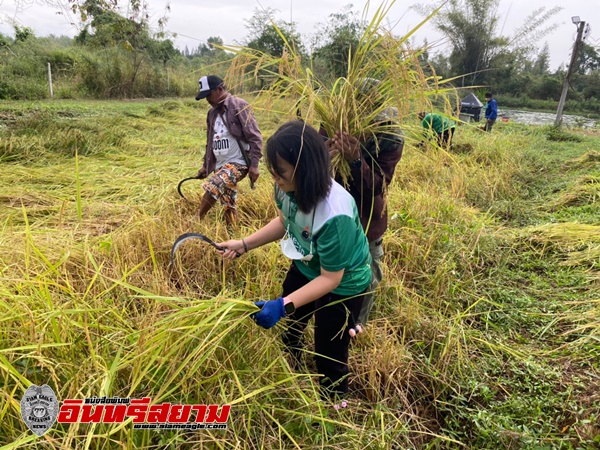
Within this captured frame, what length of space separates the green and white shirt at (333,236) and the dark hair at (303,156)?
0.07 m

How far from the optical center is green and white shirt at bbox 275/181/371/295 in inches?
48.5

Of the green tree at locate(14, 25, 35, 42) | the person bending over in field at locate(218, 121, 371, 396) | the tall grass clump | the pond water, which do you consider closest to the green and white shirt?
the person bending over in field at locate(218, 121, 371, 396)

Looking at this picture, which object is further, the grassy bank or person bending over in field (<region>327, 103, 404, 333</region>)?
person bending over in field (<region>327, 103, 404, 333</region>)

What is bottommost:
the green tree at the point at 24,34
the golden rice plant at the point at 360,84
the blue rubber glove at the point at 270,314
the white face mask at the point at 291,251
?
the blue rubber glove at the point at 270,314

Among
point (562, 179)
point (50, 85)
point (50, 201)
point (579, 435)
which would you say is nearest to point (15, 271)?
point (50, 201)

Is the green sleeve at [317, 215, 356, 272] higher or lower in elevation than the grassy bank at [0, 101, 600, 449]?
higher

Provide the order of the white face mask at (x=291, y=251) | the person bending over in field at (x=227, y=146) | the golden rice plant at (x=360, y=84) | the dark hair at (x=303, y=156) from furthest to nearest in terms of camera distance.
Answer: the person bending over in field at (x=227, y=146), the golden rice plant at (x=360, y=84), the white face mask at (x=291, y=251), the dark hair at (x=303, y=156)

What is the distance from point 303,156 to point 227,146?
190cm

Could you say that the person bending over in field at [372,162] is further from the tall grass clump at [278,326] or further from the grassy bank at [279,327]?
the grassy bank at [279,327]

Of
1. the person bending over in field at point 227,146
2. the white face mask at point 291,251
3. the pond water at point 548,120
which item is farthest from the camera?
the pond water at point 548,120

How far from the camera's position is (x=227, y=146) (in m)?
2.95

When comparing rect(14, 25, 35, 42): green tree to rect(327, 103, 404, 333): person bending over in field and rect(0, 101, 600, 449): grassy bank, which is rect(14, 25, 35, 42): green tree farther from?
rect(327, 103, 404, 333): person bending over in field

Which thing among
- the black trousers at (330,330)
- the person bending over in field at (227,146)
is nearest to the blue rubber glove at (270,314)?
the black trousers at (330,330)

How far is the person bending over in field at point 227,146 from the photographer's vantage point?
2822mm
